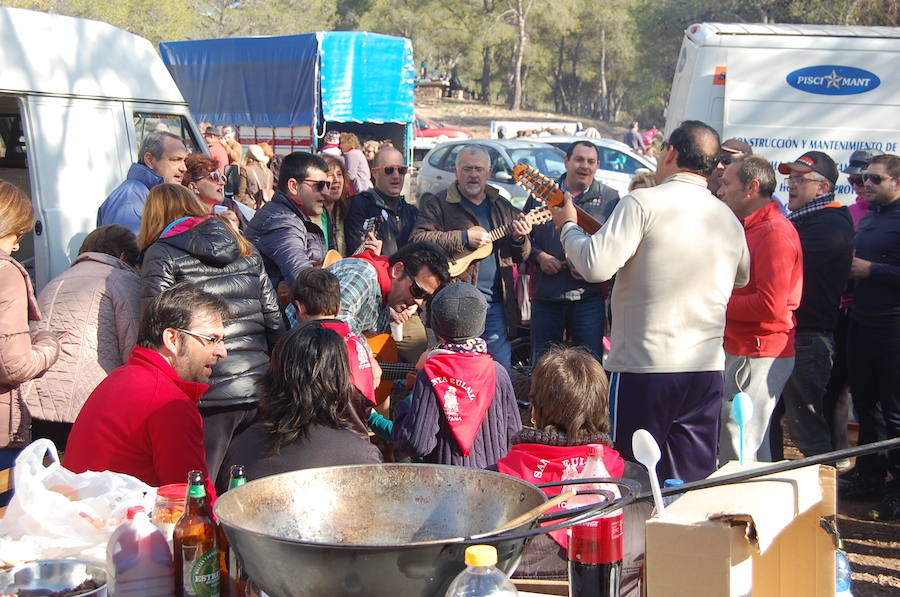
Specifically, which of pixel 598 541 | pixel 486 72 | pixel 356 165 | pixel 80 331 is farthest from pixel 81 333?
pixel 486 72

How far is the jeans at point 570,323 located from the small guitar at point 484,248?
547 millimetres

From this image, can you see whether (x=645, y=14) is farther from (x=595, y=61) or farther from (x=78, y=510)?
(x=78, y=510)

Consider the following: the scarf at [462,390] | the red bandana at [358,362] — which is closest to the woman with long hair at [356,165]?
the red bandana at [358,362]

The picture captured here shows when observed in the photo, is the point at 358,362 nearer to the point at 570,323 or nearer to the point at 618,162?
the point at 570,323

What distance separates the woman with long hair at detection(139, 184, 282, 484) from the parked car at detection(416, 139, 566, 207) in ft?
35.7

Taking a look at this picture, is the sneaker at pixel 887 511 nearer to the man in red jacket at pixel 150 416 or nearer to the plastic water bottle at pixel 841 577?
the plastic water bottle at pixel 841 577

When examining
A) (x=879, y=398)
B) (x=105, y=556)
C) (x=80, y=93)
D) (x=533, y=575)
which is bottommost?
(x=879, y=398)

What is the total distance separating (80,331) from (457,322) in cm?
193

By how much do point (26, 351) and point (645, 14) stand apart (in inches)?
2124

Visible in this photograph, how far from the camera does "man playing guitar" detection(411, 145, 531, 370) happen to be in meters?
6.07

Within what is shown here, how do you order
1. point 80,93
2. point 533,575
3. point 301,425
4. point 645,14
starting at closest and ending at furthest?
point 533,575
point 301,425
point 80,93
point 645,14

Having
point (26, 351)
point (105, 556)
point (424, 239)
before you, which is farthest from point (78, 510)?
point (424, 239)

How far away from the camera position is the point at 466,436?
366 centimetres

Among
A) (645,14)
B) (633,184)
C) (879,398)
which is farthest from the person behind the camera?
(645,14)
